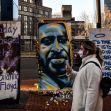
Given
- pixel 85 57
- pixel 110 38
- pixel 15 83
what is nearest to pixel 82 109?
pixel 85 57

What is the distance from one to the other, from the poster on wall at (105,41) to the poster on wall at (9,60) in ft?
7.83

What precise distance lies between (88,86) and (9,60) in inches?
319

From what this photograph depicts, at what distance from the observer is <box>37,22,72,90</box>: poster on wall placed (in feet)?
52.6

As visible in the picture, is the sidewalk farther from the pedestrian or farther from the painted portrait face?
the pedestrian

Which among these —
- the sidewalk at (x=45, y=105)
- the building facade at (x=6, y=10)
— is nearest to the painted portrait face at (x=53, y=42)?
the building facade at (x=6, y=10)

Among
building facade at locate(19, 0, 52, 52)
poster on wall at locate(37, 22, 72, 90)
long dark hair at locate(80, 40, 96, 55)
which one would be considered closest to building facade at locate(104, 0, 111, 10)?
building facade at locate(19, 0, 52, 52)

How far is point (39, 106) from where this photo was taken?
45.0 ft

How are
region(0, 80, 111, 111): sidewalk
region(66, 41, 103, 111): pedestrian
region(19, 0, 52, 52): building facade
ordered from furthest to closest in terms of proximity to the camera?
region(19, 0, 52, 52): building facade < region(0, 80, 111, 111): sidewalk < region(66, 41, 103, 111): pedestrian

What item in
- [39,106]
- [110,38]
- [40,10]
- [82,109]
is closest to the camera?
[82,109]

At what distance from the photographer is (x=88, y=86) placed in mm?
6629

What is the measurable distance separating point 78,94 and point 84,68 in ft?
1.15

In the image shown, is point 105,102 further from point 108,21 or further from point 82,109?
point 108,21

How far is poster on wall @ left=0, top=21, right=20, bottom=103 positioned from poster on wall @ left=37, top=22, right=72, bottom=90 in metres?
1.68

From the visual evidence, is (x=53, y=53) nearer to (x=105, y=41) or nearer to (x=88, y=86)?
(x=105, y=41)
